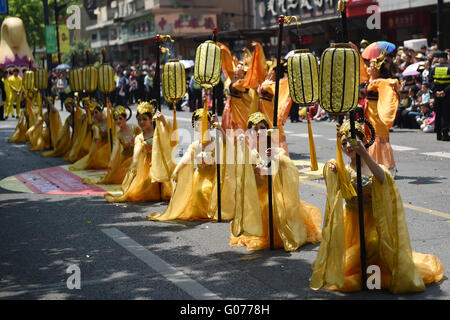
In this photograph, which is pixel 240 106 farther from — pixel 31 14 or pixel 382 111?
pixel 31 14

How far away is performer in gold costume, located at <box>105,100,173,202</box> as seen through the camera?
877 centimetres

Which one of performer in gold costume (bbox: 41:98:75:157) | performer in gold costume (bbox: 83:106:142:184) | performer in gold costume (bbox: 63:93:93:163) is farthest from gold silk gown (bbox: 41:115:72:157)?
performer in gold costume (bbox: 83:106:142:184)

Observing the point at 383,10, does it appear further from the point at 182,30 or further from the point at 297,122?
the point at 182,30

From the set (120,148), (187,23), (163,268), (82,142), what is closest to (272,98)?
(120,148)

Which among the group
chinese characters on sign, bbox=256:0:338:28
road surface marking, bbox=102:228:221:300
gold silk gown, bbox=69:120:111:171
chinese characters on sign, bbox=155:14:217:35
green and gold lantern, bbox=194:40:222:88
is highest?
chinese characters on sign, bbox=155:14:217:35

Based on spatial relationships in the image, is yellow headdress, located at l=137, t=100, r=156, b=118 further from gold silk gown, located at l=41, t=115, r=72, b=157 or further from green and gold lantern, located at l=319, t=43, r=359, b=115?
gold silk gown, located at l=41, t=115, r=72, b=157

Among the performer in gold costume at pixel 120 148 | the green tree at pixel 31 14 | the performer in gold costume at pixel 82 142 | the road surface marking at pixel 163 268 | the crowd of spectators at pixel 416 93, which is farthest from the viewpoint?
the green tree at pixel 31 14

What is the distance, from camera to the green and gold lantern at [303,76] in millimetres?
5953

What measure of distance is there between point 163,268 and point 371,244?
1.86 m

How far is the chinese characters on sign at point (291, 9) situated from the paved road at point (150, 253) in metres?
18.7

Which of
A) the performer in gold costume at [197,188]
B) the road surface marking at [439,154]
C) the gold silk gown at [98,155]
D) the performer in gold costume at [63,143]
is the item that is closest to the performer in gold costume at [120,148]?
the gold silk gown at [98,155]

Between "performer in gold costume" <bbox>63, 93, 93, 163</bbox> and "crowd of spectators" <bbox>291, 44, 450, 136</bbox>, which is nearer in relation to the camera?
"performer in gold costume" <bbox>63, 93, 93, 163</bbox>

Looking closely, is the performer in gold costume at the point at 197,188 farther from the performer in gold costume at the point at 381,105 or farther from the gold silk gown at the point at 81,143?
the gold silk gown at the point at 81,143

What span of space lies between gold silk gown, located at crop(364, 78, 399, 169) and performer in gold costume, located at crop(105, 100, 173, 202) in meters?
2.96
